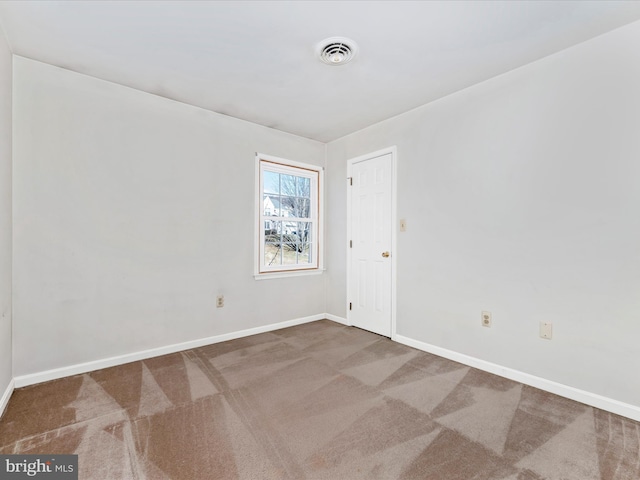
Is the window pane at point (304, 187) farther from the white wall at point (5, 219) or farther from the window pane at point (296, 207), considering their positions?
the white wall at point (5, 219)

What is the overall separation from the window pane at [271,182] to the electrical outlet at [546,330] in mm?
2994

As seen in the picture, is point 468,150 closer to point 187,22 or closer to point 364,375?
point 364,375

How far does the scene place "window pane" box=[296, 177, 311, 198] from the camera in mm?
4199

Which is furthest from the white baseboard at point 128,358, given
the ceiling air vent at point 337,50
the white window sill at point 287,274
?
the ceiling air vent at point 337,50

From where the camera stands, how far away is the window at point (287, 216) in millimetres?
3770

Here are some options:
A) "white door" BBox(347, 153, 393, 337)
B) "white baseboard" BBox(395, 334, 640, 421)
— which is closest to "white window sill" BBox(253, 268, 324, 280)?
"white door" BBox(347, 153, 393, 337)

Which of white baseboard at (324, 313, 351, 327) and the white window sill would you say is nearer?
the white window sill

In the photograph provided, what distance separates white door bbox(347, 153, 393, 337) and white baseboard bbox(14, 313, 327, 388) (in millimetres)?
982

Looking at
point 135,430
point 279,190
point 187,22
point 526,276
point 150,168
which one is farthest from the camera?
point 279,190

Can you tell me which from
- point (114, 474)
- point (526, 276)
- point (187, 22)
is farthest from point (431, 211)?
point (114, 474)

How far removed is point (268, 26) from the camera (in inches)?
79.8

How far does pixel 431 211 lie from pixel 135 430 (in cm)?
288

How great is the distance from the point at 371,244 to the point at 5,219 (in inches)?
126

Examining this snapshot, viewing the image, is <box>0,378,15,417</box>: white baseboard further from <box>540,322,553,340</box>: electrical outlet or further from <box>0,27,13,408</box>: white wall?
<box>540,322,553,340</box>: electrical outlet
